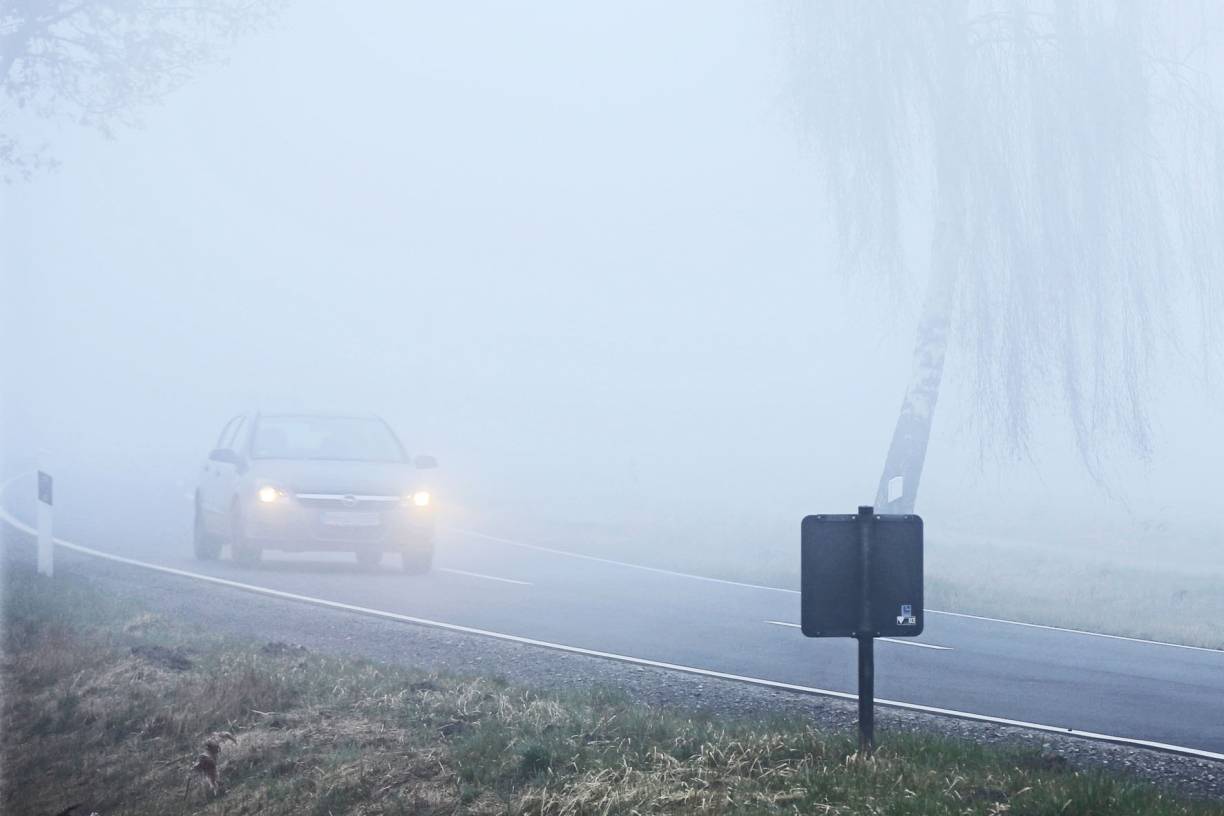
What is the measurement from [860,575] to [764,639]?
21.1 ft

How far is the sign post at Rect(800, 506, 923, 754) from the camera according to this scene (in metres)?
7.20

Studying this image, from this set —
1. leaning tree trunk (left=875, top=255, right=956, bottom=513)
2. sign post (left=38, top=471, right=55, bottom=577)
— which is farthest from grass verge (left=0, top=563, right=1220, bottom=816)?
leaning tree trunk (left=875, top=255, right=956, bottom=513)

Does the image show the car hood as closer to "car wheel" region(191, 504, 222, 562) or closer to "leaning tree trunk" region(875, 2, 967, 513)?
"car wheel" region(191, 504, 222, 562)

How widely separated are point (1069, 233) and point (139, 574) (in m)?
12.4

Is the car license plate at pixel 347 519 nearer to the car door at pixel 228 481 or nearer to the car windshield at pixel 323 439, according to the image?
the car windshield at pixel 323 439

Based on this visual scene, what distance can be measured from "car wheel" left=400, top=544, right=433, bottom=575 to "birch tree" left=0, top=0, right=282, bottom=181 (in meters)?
6.67

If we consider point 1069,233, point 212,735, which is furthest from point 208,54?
point 212,735

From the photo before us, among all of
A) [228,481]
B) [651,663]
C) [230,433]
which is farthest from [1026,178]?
[651,663]

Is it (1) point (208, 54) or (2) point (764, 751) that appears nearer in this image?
(2) point (764, 751)

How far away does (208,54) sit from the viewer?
19.5 metres

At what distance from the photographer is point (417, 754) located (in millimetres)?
7746

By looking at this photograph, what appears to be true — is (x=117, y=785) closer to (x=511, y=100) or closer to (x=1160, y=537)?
(x=1160, y=537)

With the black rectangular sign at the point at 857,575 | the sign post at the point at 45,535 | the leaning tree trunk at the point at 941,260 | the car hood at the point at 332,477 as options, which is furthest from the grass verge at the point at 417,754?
the leaning tree trunk at the point at 941,260

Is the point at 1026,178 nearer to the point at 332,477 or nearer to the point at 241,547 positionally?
the point at 332,477
